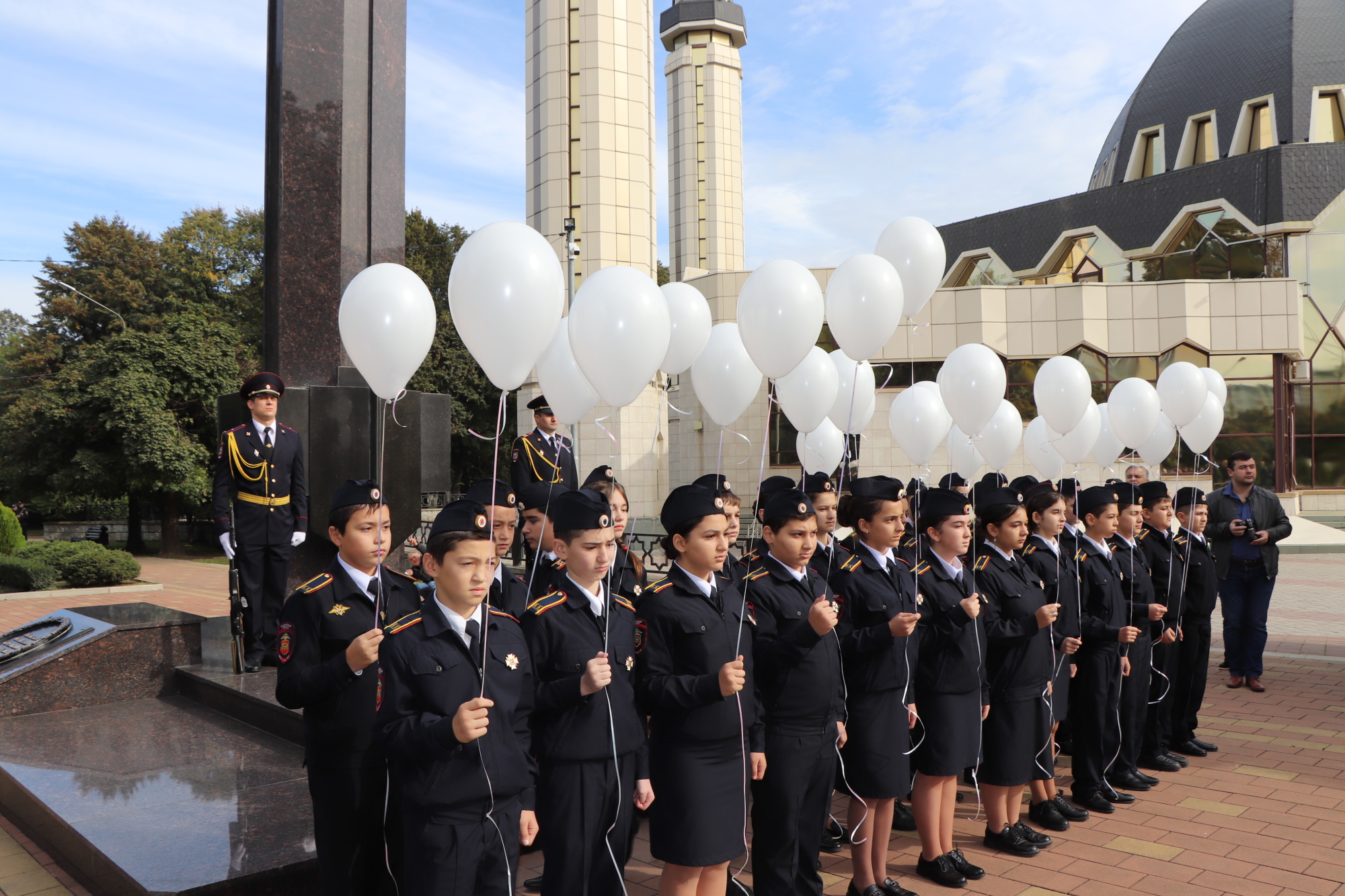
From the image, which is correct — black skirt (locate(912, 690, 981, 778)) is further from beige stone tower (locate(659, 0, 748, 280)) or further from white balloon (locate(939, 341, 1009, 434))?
beige stone tower (locate(659, 0, 748, 280))

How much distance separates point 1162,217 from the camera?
32.9 m

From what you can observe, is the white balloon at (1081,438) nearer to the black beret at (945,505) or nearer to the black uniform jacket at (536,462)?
the black beret at (945,505)

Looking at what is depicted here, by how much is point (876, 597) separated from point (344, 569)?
2.40 metres

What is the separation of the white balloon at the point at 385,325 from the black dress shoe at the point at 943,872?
133 inches

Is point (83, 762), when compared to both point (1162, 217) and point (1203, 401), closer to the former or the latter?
point (1203, 401)

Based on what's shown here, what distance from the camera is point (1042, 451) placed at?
356 inches

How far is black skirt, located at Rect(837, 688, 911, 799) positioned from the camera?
167 inches

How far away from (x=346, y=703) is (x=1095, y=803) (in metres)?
4.39

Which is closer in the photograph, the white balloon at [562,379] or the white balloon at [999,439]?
the white balloon at [562,379]

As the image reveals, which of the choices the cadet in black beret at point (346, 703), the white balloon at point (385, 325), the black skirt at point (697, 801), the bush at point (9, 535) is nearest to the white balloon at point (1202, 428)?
the black skirt at point (697, 801)

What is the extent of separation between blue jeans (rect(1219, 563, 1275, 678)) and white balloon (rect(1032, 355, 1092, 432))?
9.52 feet

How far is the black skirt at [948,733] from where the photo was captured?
441cm

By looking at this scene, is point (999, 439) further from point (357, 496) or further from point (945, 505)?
point (357, 496)

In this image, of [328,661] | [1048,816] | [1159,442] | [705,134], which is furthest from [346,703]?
[705,134]
